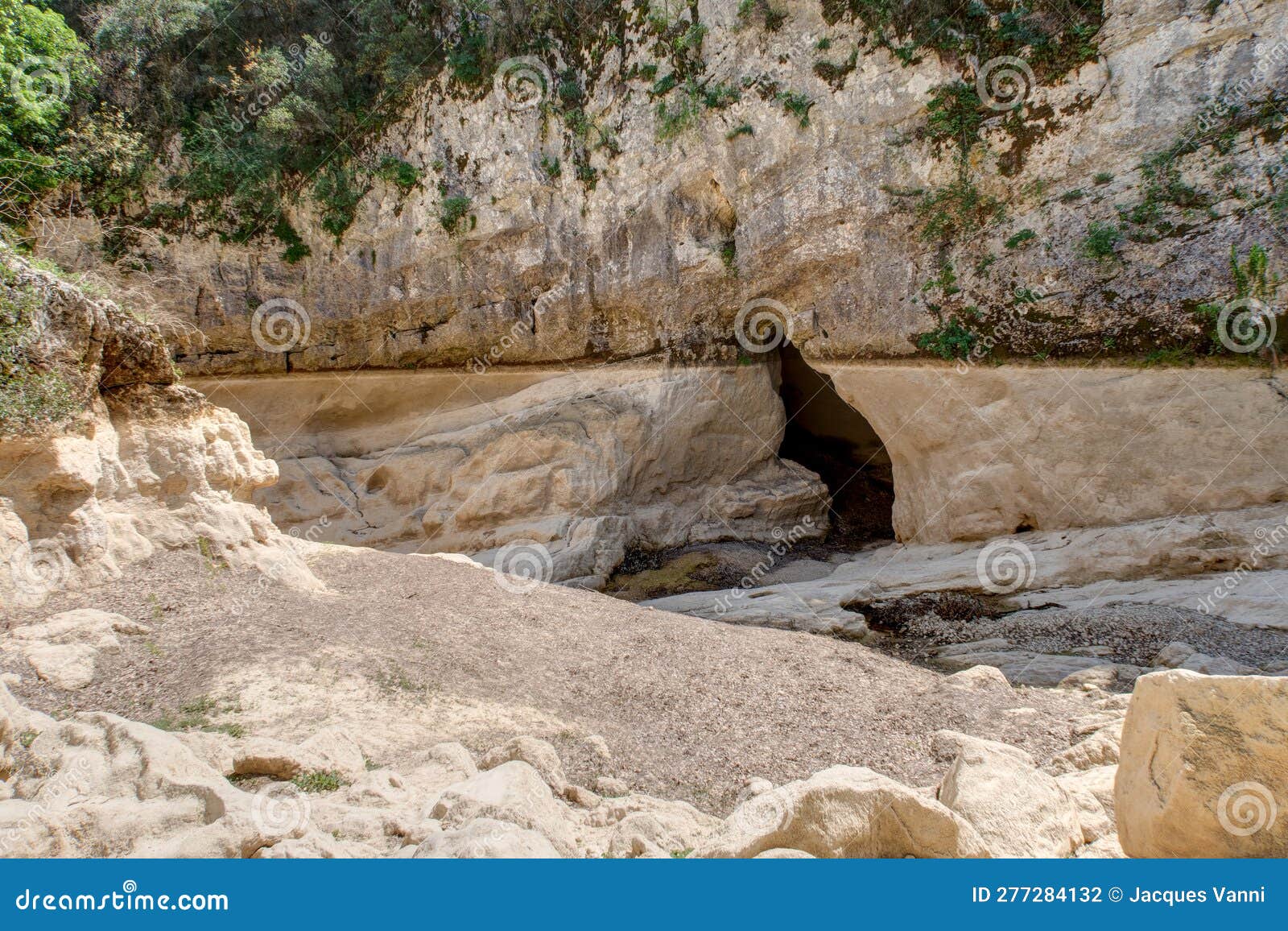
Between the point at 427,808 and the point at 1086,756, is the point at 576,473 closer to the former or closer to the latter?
the point at 1086,756

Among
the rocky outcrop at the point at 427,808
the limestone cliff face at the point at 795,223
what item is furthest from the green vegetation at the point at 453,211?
the rocky outcrop at the point at 427,808

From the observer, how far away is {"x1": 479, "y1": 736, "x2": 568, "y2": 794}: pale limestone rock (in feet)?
14.9

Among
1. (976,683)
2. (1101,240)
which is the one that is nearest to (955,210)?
(1101,240)

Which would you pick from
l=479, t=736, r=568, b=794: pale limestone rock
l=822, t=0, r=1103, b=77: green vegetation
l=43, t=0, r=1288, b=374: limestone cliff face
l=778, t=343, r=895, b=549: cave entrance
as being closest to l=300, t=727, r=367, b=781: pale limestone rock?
l=479, t=736, r=568, b=794: pale limestone rock

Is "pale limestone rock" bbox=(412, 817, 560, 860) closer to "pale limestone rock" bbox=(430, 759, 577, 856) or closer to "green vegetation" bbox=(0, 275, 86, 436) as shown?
"pale limestone rock" bbox=(430, 759, 577, 856)

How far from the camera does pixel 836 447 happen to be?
16016 mm

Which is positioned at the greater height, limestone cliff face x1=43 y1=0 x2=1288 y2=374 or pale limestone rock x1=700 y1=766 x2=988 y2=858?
limestone cliff face x1=43 y1=0 x2=1288 y2=374

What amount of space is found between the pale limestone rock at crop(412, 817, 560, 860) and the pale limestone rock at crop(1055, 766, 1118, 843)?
245 cm

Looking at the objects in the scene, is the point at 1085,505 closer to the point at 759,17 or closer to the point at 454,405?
the point at 759,17

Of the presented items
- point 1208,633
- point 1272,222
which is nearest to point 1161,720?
point 1208,633

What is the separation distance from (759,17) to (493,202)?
5250 mm

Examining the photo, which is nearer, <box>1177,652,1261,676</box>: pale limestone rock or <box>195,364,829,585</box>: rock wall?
<box>1177,652,1261,676</box>: pale limestone rock

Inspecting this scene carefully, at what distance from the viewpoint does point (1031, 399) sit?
1012 cm

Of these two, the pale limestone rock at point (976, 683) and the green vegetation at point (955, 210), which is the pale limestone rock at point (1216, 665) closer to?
the pale limestone rock at point (976, 683)
